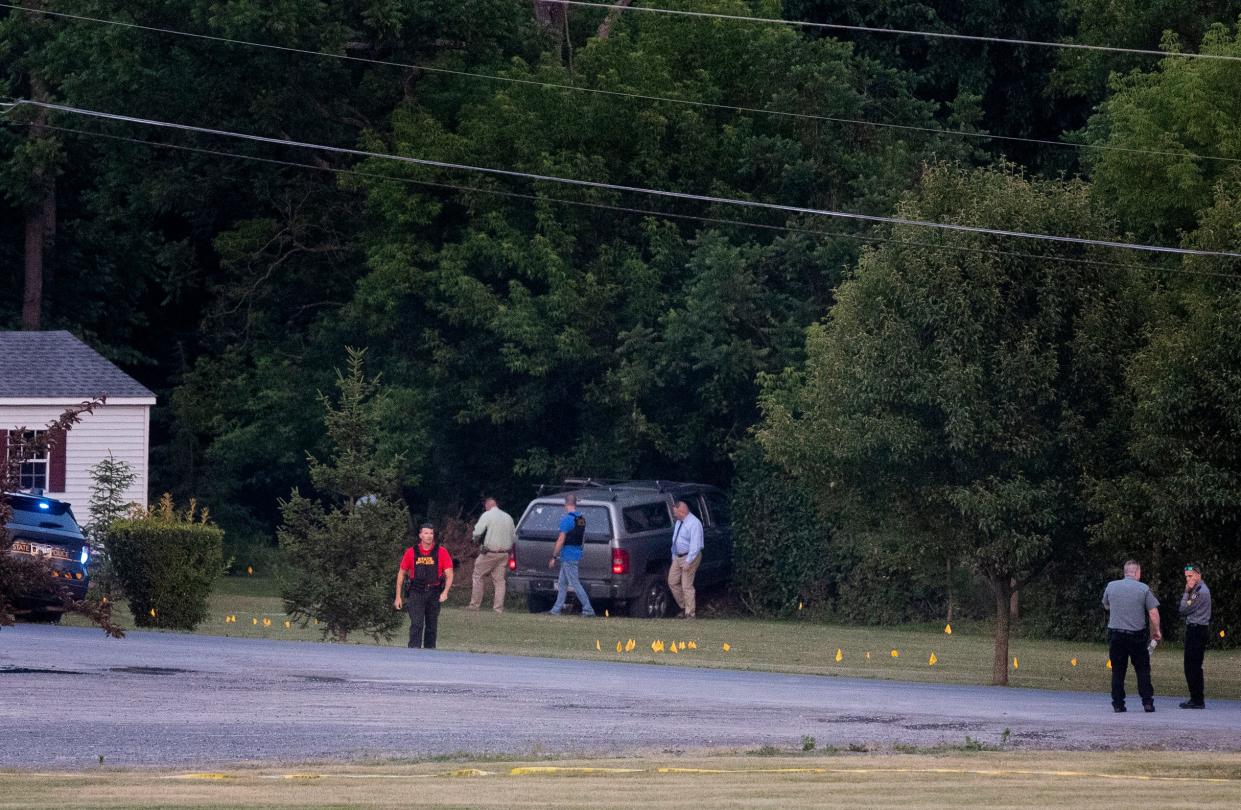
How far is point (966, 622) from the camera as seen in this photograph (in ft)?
104

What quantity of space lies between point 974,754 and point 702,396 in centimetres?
2145

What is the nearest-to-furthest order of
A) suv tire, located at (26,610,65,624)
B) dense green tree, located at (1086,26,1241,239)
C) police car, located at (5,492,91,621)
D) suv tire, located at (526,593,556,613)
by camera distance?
police car, located at (5,492,91,621) → suv tire, located at (26,610,65,624) → dense green tree, located at (1086,26,1241,239) → suv tire, located at (526,593,556,613)

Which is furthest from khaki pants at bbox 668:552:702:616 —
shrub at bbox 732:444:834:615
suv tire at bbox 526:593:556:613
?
shrub at bbox 732:444:834:615

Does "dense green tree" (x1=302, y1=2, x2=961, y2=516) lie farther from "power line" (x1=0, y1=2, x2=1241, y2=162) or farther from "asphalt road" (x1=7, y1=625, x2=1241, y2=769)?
"asphalt road" (x1=7, y1=625, x2=1241, y2=769)

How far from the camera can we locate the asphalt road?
48.1ft

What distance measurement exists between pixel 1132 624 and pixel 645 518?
12.9m

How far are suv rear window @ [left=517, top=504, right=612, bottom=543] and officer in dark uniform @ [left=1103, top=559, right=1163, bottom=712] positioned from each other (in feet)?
39.5

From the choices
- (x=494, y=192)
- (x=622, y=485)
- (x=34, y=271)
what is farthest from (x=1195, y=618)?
(x=34, y=271)

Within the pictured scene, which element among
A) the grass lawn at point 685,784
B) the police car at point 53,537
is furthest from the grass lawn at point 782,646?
the grass lawn at point 685,784

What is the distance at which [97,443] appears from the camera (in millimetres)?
38781

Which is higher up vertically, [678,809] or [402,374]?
[402,374]

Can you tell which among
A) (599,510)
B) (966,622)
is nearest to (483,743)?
(599,510)

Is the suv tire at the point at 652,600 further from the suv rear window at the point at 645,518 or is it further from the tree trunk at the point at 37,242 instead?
the tree trunk at the point at 37,242

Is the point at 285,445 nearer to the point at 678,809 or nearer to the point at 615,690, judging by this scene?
the point at 615,690
